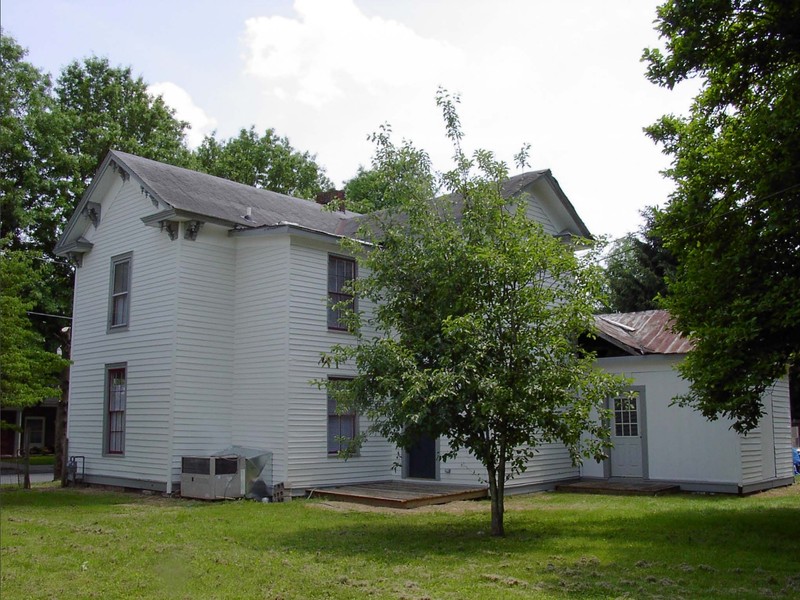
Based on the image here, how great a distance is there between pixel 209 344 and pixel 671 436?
1077 cm

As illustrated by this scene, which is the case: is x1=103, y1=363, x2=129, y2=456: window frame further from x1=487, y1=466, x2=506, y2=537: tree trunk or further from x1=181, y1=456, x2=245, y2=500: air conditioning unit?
x1=487, y1=466, x2=506, y2=537: tree trunk

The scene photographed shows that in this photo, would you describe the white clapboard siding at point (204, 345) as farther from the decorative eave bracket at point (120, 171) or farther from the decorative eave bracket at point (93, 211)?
the decorative eave bracket at point (93, 211)

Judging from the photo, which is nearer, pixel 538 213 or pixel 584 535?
pixel 584 535

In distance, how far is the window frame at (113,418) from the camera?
1733cm

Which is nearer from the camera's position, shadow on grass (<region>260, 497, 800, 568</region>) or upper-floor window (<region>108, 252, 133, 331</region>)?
shadow on grass (<region>260, 497, 800, 568</region>)

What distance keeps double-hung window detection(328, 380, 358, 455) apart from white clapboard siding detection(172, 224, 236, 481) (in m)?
2.20

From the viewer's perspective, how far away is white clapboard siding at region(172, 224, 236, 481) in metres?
16.1

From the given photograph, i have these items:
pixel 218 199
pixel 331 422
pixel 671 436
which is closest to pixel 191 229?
pixel 218 199

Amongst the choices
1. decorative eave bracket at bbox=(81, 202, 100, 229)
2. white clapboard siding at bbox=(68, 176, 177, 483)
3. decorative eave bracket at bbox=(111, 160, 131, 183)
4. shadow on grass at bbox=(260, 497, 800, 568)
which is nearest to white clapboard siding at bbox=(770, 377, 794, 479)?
shadow on grass at bbox=(260, 497, 800, 568)

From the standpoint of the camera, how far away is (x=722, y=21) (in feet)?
35.6

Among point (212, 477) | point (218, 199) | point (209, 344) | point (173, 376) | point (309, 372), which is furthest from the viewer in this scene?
point (218, 199)

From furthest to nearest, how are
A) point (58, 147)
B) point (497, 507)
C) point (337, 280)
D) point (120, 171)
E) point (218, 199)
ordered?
point (58, 147) < point (120, 171) < point (218, 199) < point (337, 280) < point (497, 507)

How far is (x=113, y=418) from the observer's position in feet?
58.5

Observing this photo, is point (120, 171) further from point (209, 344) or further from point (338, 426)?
point (338, 426)
